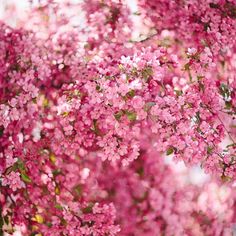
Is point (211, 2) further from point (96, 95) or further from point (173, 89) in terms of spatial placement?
point (96, 95)

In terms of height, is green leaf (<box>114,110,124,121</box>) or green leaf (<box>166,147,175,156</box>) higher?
green leaf (<box>114,110,124,121</box>)

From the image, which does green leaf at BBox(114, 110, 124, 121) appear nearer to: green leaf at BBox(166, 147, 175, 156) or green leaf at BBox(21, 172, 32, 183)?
green leaf at BBox(166, 147, 175, 156)

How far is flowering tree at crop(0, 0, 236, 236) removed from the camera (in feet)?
4.49

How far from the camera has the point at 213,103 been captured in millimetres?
1427

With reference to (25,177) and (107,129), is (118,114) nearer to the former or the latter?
(107,129)

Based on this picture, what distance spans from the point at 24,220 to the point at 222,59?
1.99 feet

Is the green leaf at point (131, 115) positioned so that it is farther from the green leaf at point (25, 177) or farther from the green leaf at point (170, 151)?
the green leaf at point (25, 177)

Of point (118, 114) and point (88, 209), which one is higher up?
point (118, 114)

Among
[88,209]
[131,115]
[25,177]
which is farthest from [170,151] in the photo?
[25,177]

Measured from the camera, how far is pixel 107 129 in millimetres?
1367

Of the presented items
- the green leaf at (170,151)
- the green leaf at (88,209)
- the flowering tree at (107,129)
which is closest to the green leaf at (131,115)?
the flowering tree at (107,129)

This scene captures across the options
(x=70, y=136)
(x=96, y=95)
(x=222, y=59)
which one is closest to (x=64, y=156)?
(x=70, y=136)

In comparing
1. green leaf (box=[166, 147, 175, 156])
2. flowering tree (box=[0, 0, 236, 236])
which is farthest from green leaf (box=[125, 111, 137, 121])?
green leaf (box=[166, 147, 175, 156])

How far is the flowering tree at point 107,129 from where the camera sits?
137cm
